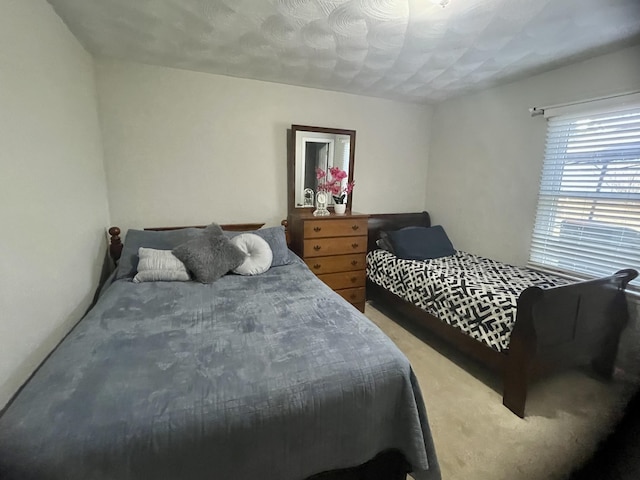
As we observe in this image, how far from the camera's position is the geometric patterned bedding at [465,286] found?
1.77 metres

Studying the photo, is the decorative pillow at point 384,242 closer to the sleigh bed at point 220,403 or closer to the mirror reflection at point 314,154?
the mirror reflection at point 314,154

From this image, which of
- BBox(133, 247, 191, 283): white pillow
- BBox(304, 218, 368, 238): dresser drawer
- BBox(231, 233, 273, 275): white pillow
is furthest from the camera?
BBox(304, 218, 368, 238): dresser drawer

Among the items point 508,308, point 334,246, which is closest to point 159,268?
point 334,246

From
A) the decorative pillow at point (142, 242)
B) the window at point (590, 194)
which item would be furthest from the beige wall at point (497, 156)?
the decorative pillow at point (142, 242)

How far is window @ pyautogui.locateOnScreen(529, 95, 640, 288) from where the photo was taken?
1391mm

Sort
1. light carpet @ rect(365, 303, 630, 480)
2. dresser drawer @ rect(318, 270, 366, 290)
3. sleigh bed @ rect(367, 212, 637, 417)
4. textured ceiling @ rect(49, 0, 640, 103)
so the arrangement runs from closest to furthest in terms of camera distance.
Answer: light carpet @ rect(365, 303, 630, 480) < sleigh bed @ rect(367, 212, 637, 417) < textured ceiling @ rect(49, 0, 640, 103) < dresser drawer @ rect(318, 270, 366, 290)

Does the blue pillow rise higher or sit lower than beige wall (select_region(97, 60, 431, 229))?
lower

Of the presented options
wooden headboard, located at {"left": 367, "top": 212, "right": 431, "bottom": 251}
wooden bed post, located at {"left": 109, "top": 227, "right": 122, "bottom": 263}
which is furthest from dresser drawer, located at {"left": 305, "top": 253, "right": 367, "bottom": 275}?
wooden bed post, located at {"left": 109, "top": 227, "right": 122, "bottom": 263}

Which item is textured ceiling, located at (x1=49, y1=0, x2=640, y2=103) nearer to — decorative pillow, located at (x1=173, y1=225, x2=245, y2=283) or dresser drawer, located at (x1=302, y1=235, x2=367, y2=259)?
decorative pillow, located at (x1=173, y1=225, x2=245, y2=283)

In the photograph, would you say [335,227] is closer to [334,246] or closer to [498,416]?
[334,246]

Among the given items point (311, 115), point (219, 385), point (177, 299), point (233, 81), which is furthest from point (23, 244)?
point (311, 115)

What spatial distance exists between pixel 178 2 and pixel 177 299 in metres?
1.61

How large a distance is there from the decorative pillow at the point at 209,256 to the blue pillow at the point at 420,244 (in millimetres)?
1586

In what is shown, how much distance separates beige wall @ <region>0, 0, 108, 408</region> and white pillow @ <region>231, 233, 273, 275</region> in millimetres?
966
